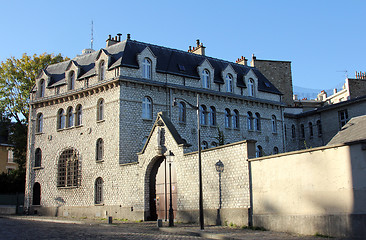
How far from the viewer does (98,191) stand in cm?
2853

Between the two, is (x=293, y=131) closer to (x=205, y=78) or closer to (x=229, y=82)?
(x=229, y=82)

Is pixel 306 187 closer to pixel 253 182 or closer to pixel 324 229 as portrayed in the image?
pixel 324 229

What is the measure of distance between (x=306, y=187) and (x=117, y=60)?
1724cm

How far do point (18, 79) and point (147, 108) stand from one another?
55.6 feet

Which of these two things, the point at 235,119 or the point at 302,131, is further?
the point at 302,131

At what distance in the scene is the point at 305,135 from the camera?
1545 inches

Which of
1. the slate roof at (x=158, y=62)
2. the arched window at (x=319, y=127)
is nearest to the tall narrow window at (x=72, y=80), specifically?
the slate roof at (x=158, y=62)

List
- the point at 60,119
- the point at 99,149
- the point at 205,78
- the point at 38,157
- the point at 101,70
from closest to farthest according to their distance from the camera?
the point at 99,149 → the point at 101,70 → the point at 60,119 → the point at 205,78 → the point at 38,157

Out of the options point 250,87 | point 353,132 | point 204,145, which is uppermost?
point 250,87

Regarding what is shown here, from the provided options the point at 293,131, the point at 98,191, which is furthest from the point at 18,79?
the point at 293,131

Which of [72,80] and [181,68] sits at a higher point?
[181,68]

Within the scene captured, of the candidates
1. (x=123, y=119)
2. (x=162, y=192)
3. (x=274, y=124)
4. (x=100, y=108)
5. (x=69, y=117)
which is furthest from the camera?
(x=274, y=124)

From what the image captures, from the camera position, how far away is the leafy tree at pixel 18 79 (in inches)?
1533

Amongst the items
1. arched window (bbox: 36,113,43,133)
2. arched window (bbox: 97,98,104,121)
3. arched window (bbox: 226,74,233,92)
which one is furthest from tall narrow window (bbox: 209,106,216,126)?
arched window (bbox: 36,113,43,133)
